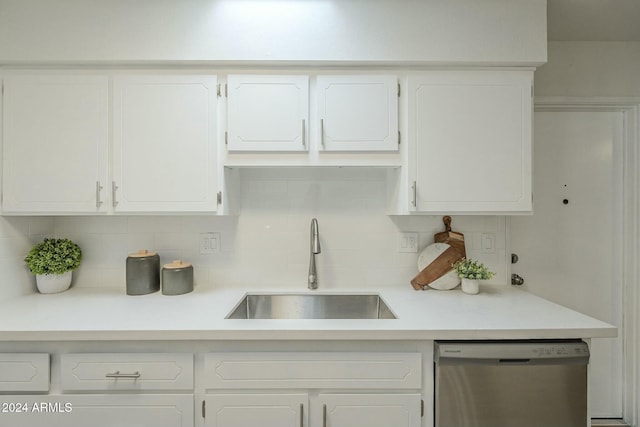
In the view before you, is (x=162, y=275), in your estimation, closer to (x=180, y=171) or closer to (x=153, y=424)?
(x=180, y=171)

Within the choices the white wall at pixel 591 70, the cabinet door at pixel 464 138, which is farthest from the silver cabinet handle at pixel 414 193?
the white wall at pixel 591 70

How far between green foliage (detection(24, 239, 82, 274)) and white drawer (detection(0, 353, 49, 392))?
0.56 m

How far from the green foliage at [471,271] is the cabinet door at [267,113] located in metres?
1.02

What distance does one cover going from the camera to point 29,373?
124cm

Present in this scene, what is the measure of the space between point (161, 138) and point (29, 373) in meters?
1.06

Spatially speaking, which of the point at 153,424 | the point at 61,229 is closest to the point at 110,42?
the point at 61,229

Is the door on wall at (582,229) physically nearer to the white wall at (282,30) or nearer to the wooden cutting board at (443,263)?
the wooden cutting board at (443,263)

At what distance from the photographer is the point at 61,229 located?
6.14 feet

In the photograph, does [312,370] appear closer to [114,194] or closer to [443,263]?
[443,263]

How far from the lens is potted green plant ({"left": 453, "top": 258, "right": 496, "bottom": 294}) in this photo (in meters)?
1.68

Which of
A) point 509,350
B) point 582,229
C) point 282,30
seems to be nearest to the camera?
point 509,350

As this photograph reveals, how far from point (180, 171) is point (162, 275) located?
551 millimetres

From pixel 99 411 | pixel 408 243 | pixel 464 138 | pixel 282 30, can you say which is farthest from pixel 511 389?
pixel 282 30

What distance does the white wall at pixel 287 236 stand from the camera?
6.17 feet
